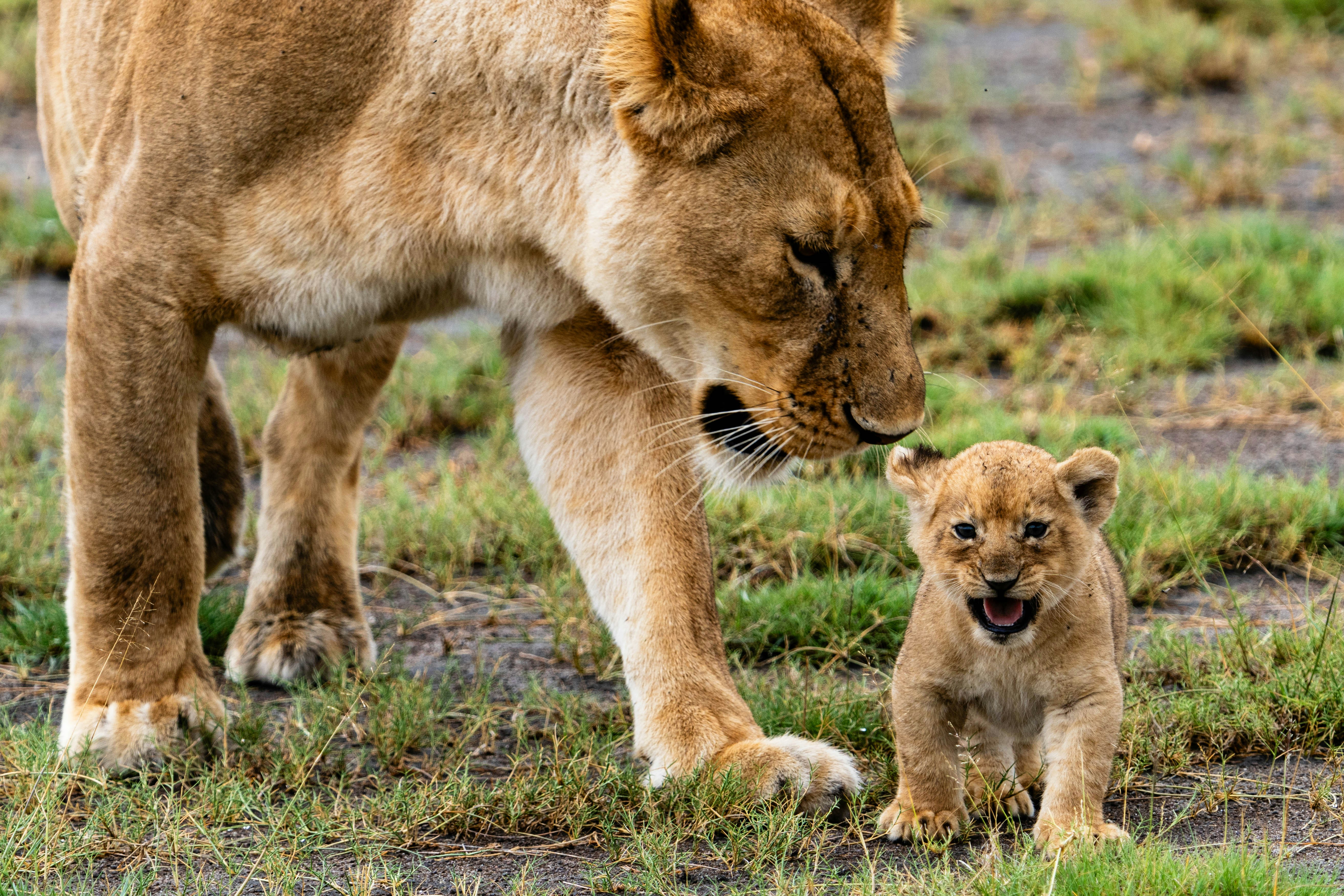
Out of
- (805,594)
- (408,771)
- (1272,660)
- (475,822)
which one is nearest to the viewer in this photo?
(475,822)

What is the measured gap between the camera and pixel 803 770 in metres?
2.81

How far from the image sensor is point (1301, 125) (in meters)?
7.84

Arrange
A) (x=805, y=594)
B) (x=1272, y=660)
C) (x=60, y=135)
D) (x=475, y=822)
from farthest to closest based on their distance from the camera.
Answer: (x=60, y=135)
(x=805, y=594)
(x=1272, y=660)
(x=475, y=822)

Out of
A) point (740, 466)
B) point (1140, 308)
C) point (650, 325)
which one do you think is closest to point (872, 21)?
point (650, 325)

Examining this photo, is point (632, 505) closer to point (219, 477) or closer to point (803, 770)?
point (803, 770)

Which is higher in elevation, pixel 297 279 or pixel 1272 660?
pixel 297 279

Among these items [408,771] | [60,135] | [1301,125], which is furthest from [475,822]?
[1301,125]

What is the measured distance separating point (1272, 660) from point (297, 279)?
1.96 meters

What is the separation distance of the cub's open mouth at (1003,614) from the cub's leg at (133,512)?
1420 millimetres

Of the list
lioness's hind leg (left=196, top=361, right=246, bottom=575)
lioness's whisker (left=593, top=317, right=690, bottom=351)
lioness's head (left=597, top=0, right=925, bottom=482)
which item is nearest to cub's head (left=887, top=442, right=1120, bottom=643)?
lioness's head (left=597, top=0, right=925, bottom=482)

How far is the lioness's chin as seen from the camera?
3.05 metres

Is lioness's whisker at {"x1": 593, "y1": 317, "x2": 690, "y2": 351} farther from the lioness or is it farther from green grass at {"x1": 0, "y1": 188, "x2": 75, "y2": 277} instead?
green grass at {"x1": 0, "y1": 188, "x2": 75, "y2": 277}

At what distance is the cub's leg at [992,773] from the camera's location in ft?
9.05

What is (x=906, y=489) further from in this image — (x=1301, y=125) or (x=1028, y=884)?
(x=1301, y=125)
